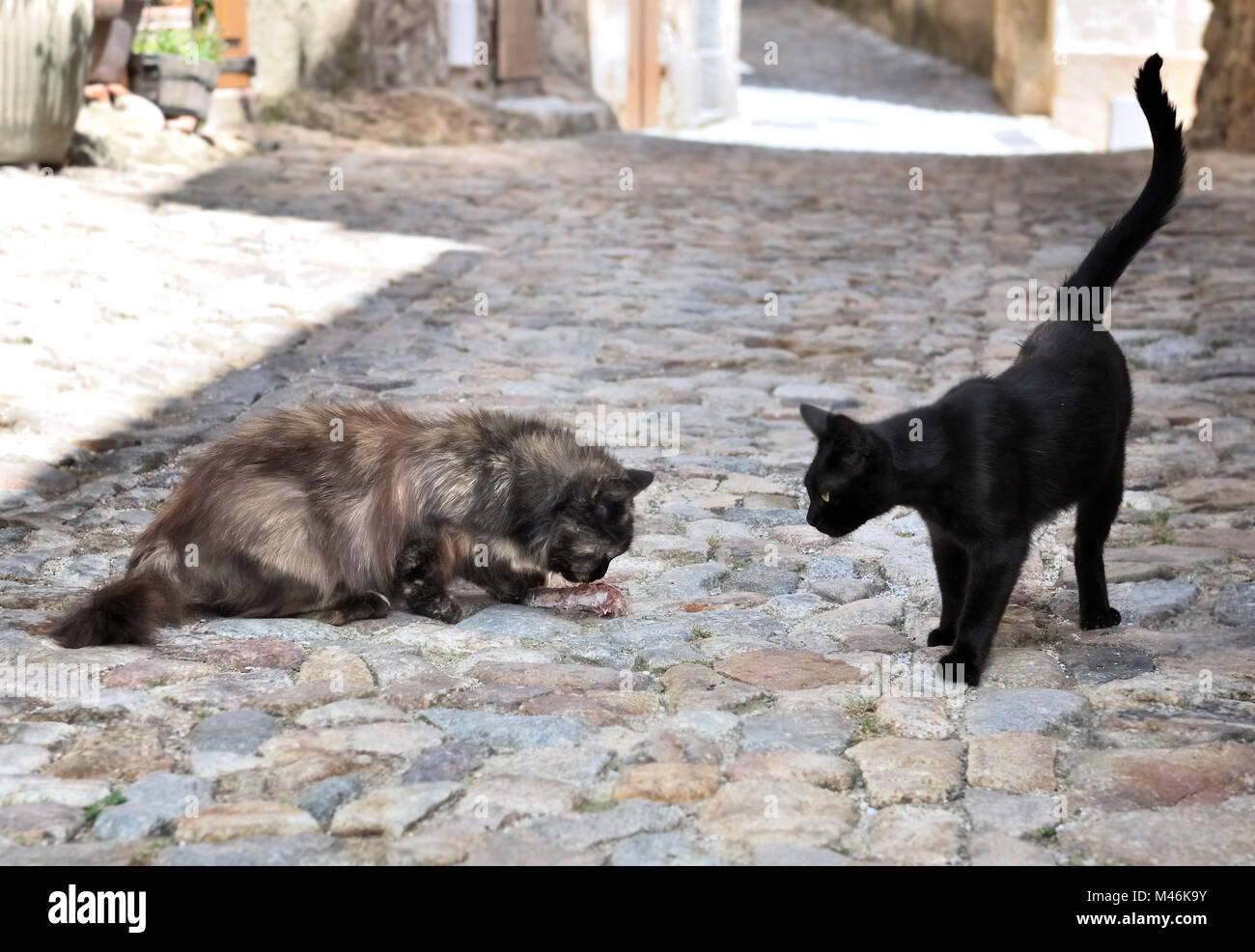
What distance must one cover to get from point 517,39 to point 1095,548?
553 inches

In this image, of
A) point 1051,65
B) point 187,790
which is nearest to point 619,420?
Result: point 187,790

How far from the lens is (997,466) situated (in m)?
3.90

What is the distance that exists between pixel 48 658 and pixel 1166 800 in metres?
2.62

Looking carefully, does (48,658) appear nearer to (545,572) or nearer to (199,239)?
(545,572)

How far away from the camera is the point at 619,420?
650 centimetres

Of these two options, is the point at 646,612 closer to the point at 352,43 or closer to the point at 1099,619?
the point at 1099,619

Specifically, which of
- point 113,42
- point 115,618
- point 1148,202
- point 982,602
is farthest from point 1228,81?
point 115,618

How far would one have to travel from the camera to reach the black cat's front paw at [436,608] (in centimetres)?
435

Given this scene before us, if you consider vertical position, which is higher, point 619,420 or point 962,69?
point 962,69

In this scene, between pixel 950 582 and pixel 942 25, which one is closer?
pixel 950 582

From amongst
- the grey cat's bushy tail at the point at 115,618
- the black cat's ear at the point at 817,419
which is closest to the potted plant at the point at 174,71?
the grey cat's bushy tail at the point at 115,618

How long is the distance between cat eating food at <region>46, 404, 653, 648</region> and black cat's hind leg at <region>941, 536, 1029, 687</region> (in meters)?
1.03

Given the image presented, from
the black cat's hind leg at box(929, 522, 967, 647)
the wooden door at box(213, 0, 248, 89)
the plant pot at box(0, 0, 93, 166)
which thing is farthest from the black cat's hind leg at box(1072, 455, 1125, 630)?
the wooden door at box(213, 0, 248, 89)

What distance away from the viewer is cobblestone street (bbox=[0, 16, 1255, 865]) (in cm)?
310
